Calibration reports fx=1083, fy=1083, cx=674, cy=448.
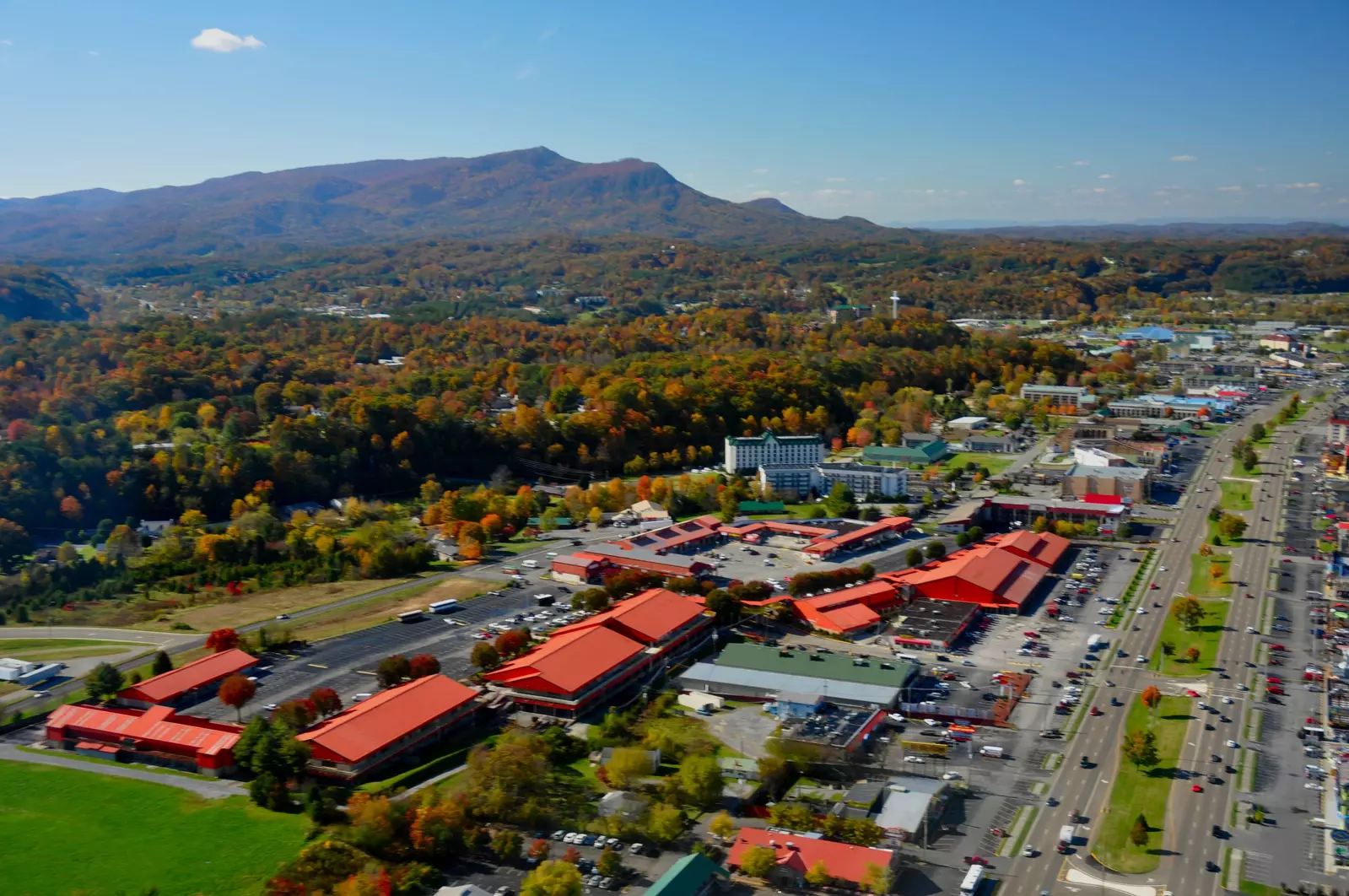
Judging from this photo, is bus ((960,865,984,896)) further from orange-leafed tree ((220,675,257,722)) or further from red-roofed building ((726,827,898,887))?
orange-leafed tree ((220,675,257,722))

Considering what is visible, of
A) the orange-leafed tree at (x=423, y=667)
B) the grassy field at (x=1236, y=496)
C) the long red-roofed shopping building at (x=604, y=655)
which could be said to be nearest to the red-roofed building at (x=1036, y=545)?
the grassy field at (x=1236, y=496)

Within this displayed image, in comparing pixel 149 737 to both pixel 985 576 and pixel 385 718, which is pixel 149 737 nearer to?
pixel 385 718

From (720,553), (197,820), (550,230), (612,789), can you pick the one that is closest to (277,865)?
(197,820)

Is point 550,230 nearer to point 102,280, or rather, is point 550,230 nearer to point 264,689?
point 102,280

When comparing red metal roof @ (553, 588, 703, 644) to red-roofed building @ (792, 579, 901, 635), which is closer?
red metal roof @ (553, 588, 703, 644)

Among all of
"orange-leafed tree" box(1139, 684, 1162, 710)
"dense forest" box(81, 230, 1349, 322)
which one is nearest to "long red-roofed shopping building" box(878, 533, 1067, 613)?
"orange-leafed tree" box(1139, 684, 1162, 710)

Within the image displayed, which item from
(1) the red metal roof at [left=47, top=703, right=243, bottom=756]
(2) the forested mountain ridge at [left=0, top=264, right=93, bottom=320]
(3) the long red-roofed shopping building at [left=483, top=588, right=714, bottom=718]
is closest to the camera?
(1) the red metal roof at [left=47, top=703, right=243, bottom=756]
